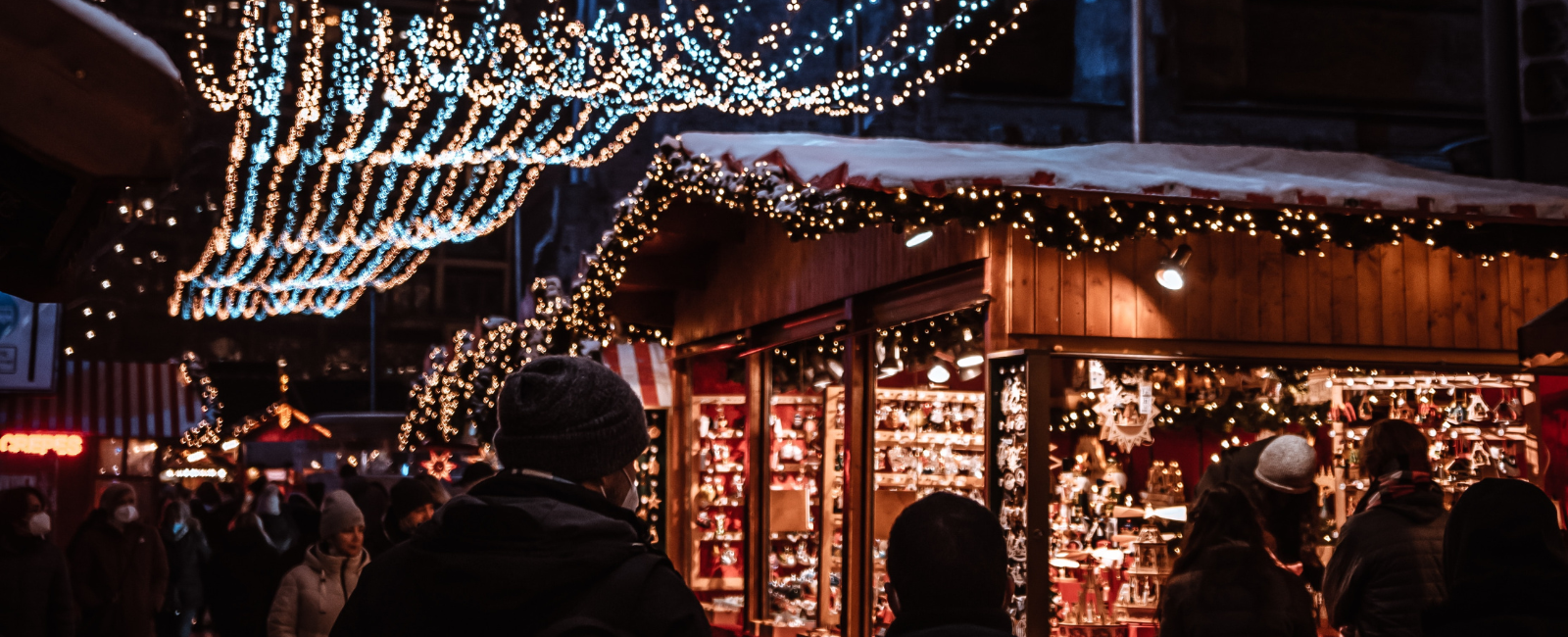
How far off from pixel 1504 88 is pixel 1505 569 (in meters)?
9.51

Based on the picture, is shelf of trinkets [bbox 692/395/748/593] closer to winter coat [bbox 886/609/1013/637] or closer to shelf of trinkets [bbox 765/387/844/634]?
shelf of trinkets [bbox 765/387/844/634]

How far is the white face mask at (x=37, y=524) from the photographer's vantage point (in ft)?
26.6

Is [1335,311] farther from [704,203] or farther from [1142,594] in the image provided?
[704,203]

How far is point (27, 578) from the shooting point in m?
7.88

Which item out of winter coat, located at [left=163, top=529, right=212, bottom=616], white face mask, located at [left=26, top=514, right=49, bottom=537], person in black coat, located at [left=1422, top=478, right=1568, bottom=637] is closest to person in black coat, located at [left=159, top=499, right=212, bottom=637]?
winter coat, located at [left=163, top=529, right=212, bottom=616]

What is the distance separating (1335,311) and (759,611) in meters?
5.68

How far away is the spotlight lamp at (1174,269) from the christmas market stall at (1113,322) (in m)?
0.01

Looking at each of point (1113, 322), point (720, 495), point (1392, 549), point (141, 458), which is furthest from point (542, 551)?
point (141, 458)

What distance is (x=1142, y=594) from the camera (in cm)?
823

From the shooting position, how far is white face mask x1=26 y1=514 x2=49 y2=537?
8.12 metres

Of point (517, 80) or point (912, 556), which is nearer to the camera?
point (912, 556)

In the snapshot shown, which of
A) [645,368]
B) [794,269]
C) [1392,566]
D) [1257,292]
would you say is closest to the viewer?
[1392,566]

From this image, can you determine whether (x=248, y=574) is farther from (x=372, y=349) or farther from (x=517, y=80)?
(x=372, y=349)

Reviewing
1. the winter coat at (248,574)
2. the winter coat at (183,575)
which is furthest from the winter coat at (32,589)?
the winter coat at (183,575)
